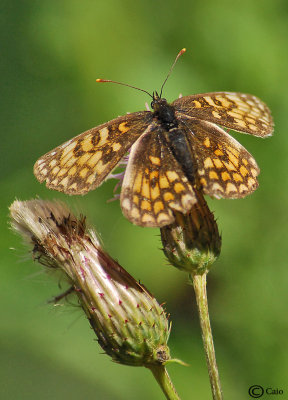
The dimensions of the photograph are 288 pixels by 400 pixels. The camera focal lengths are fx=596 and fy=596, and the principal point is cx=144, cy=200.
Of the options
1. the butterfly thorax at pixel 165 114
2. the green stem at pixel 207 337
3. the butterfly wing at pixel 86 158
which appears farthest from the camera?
the butterfly thorax at pixel 165 114

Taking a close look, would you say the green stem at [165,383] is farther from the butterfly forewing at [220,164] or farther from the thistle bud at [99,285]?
the butterfly forewing at [220,164]

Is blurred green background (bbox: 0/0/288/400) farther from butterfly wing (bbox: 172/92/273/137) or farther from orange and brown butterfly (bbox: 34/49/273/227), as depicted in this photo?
butterfly wing (bbox: 172/92/273/137)

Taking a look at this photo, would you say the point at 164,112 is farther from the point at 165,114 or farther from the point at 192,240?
the point at 192,240

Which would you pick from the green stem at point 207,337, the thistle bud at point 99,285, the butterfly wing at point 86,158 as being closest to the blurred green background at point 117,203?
the thistle bud at point 99,285

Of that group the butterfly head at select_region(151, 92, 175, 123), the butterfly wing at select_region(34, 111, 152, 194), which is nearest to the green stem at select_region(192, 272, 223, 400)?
the butterfly wing at select_region(34, 111, 152, 194)

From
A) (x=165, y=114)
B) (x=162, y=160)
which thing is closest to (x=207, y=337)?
(x=162, y=160)

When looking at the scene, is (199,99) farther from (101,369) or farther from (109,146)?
(101,369)
